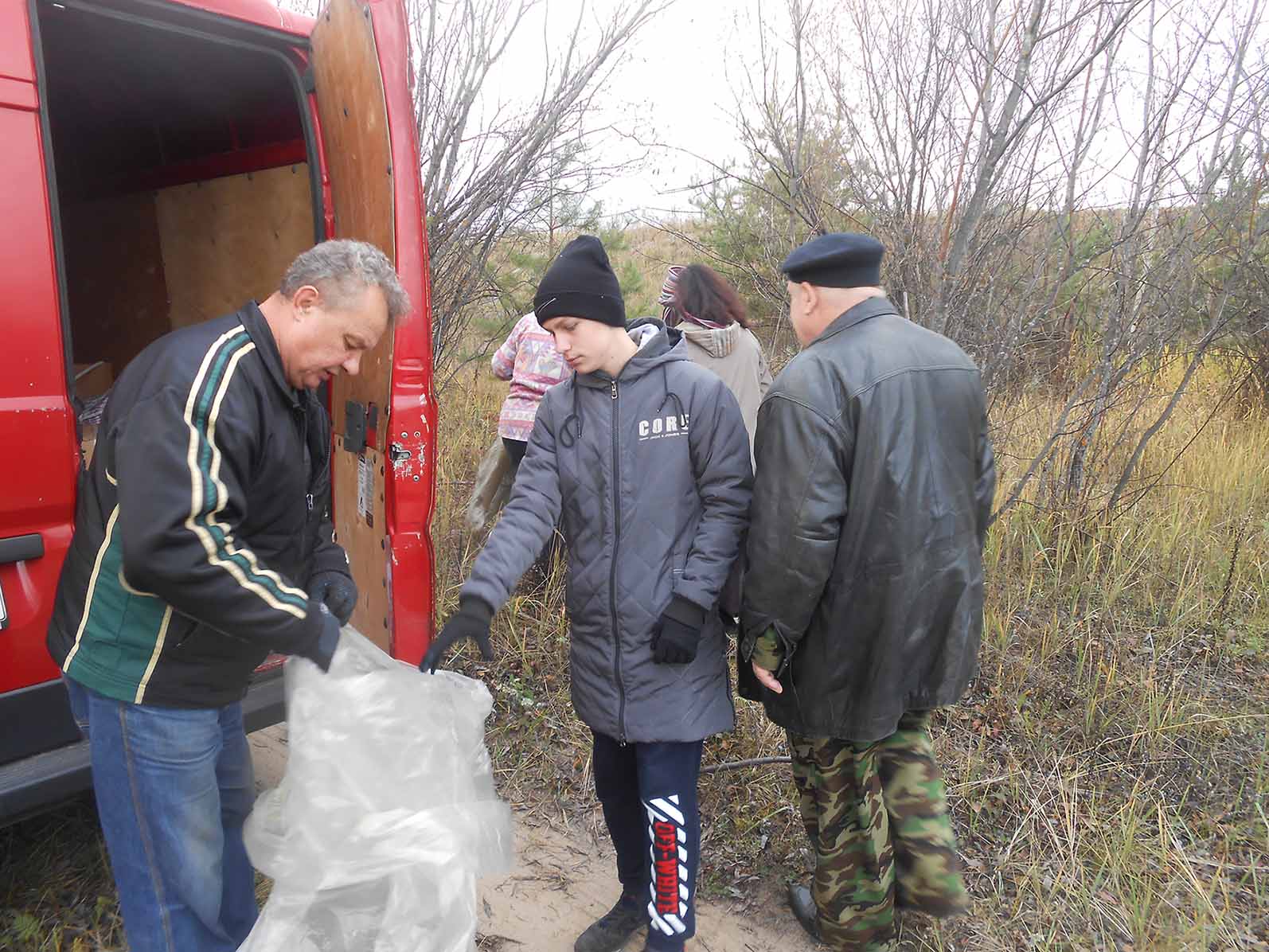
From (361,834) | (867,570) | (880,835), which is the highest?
(867,570)

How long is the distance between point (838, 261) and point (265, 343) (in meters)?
1.32

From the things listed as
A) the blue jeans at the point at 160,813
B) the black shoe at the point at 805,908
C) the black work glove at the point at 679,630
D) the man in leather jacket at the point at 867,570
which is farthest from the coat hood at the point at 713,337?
the blue jeans at the point at 160,813

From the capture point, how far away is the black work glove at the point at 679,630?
194cm

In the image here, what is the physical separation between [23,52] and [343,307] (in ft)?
3.07

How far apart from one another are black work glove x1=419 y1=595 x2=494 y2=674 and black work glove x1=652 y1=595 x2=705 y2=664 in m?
0.40

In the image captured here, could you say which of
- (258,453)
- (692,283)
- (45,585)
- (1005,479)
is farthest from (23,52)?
(1005,479)

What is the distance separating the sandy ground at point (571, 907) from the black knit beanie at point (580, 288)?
5.73 feet

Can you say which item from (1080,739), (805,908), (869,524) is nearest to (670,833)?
(805,908)

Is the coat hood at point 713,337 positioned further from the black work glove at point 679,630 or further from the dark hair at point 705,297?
the black work glove at point 679,630

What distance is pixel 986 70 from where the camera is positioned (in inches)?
127

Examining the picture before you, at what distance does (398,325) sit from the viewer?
202 cm

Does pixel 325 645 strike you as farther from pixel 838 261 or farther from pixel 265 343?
pixel 838 261

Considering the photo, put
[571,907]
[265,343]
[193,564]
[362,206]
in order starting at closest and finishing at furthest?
[193,564]
[265,343]
[362,206]
[571,907]

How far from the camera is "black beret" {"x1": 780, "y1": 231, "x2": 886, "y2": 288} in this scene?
201 cm
